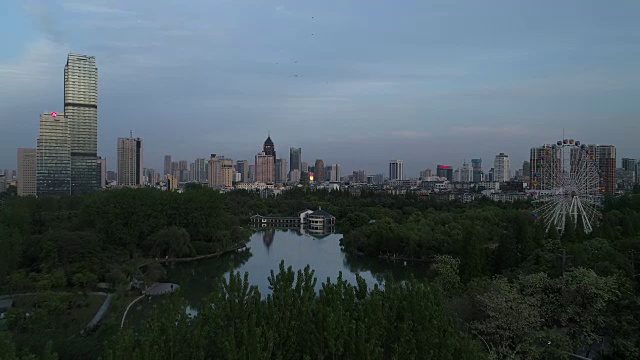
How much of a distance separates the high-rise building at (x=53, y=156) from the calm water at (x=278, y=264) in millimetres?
20580

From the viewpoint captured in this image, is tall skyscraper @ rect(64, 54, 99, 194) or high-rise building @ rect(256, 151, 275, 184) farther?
high-rise building @ rect(256, 151, 275, 184)

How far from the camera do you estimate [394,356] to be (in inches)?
149

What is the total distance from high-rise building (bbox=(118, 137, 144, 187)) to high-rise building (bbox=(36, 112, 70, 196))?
1926cm

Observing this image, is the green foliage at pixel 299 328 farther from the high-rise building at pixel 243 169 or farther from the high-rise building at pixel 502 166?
the high-rise building at pixel 243 169

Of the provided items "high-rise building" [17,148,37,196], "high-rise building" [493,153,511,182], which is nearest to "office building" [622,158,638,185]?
"high-rise building" [493,153,511,182]

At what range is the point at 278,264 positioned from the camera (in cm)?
1623

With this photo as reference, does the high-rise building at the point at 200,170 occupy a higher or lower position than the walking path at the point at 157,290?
higher

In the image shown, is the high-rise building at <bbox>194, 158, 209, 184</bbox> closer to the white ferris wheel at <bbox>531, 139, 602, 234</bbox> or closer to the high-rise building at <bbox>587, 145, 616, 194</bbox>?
the high-rise building at <bbox>587, 145, 616, 194</bbox>

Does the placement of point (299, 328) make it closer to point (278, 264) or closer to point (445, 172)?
point (278, 264)

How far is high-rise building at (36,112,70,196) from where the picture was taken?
36344 millimetres

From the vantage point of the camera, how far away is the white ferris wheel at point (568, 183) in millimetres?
16516

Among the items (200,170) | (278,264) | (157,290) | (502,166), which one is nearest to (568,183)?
(278,264)

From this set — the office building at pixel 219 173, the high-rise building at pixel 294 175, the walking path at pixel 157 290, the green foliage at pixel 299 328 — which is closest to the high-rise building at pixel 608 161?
the walking path at pixel 157 290

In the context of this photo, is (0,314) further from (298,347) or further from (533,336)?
(533,336)
